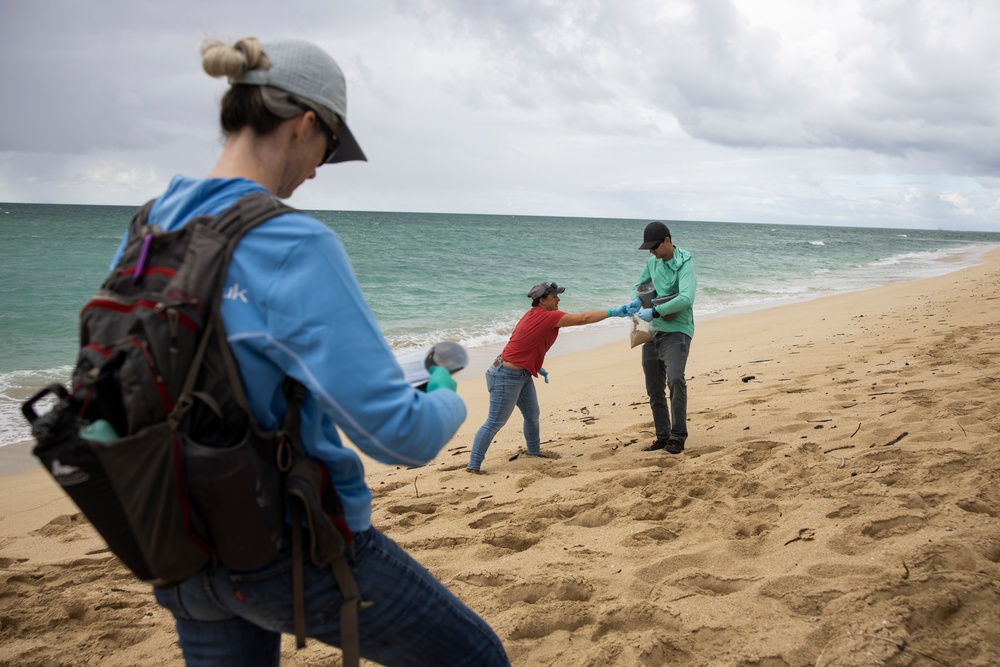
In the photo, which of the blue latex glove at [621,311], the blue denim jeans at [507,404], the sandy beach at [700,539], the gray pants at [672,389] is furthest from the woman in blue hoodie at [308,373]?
the blue latex glove at [621,311]

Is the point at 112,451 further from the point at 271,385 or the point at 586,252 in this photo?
the point at 586,252

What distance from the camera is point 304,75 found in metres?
1.46

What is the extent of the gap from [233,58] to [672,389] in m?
5.30

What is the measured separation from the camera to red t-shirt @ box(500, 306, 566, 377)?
6.33 metres

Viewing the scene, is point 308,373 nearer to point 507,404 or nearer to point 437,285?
point 507,404

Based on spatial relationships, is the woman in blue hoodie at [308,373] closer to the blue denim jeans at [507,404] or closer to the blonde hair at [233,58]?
the blonde hair at [233,58]

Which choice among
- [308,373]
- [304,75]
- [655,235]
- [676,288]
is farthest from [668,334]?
[308,373]

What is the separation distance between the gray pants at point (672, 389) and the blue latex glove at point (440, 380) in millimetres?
4679

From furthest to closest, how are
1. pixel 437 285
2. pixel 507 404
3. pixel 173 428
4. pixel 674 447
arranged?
pixel 437 285 < pixel 507 404 < pixel 674 447 < pixel 173 428

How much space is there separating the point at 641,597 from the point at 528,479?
2.23 metres

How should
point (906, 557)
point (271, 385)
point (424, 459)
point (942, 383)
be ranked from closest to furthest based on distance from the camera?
point (271, 385), point (424, 459), point (906, 557), point (942, 383)

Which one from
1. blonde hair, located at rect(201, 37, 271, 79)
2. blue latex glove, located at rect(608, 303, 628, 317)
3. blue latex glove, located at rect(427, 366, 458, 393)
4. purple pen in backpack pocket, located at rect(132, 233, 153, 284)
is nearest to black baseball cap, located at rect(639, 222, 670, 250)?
blue latex glove, located at rect(608, 303, 628, 317)

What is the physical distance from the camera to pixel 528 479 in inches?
217

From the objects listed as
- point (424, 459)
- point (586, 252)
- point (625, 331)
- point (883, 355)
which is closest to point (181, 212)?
point (424, 459)
